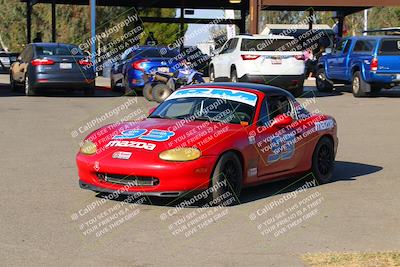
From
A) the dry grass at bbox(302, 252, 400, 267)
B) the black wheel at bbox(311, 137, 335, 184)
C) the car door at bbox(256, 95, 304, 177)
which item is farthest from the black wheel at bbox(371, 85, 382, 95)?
the dry grass at bbox(302, 252, 400, 267)

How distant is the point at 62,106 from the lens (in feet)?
60.3

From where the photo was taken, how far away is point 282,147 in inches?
336

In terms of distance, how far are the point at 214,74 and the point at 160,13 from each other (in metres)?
37.6

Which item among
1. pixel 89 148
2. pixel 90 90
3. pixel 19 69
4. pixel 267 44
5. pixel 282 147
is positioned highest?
pixel 267 44

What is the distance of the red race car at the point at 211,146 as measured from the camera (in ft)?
24.2

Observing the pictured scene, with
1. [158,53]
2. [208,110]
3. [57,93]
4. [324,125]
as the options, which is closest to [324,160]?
[324,125]

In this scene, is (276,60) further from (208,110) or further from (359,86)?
(208,110)

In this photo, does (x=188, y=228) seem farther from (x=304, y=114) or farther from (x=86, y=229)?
(x=304, y=114)

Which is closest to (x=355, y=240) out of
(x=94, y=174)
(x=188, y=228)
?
(x=188, y=228)

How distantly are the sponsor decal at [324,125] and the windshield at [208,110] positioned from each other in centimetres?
114

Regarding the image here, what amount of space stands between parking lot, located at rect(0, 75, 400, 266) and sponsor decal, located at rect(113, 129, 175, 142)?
710mm

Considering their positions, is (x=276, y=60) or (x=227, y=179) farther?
(x=276, y=60)

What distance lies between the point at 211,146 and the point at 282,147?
4.49 feet

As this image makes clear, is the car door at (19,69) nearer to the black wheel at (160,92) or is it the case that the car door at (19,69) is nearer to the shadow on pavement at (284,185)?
the black wheel at (160,92)
